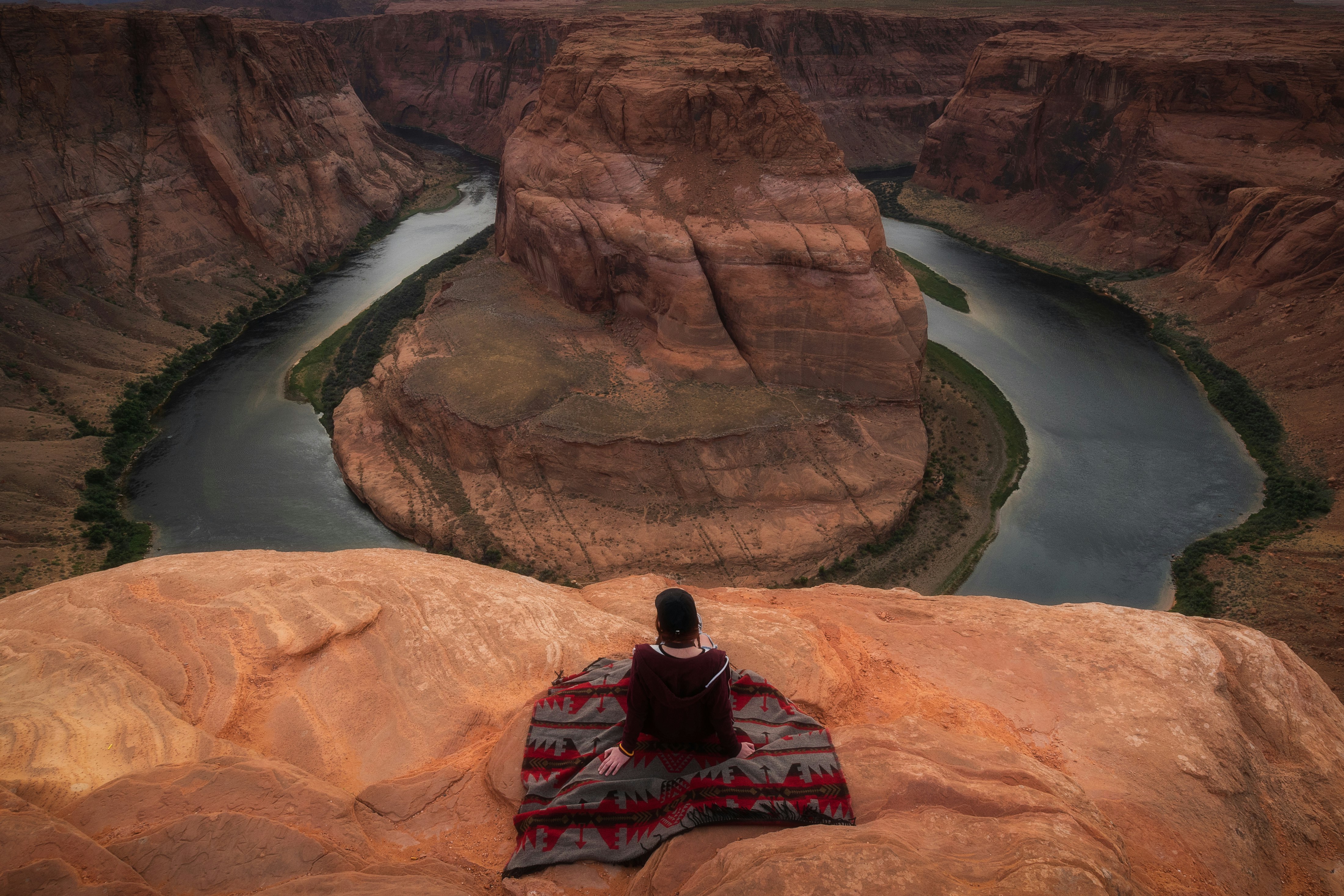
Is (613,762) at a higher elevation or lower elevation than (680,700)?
lower

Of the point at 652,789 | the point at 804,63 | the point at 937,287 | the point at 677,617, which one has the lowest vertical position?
A: the point at 652,789

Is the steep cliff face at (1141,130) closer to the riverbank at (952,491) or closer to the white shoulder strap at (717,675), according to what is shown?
the riverbank at (952,491)

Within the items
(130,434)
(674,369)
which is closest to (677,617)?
(674,369)

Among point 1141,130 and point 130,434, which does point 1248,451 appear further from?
point 130,434

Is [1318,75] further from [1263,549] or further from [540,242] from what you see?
[540,242]

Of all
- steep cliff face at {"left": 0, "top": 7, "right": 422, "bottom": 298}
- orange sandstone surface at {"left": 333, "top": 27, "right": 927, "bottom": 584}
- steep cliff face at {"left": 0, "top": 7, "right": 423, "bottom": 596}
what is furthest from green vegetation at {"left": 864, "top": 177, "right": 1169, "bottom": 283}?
steep cliff face at {"left": 0, "top": 7, "right": 423, "bottom": 596}

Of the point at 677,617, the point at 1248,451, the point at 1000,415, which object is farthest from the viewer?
the point at 1000,415

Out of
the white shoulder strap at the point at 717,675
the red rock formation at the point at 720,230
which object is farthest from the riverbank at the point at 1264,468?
the white shoulder strap at the point at 717,675

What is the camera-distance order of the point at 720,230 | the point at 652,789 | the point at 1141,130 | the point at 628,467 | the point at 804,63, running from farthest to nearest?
the point at 804,63, the point at 1141,130, the point at 720,230, the point at 628,467, the point at 652,789
